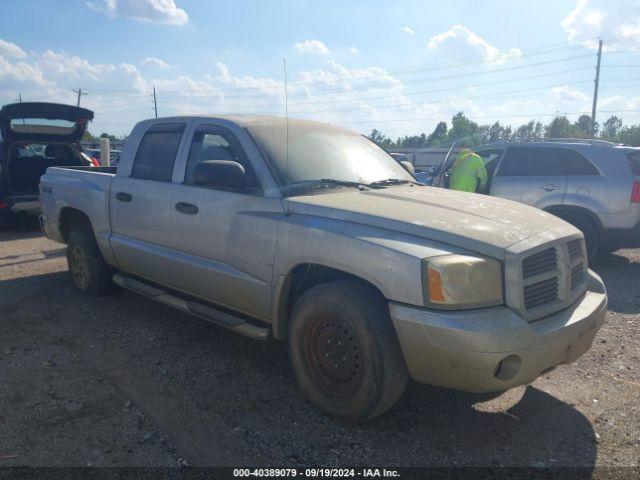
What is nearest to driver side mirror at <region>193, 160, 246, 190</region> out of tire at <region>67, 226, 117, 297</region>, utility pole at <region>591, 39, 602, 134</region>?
tire at <region>67, 226, 117, 297</region>

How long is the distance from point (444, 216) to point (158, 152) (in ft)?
9.20

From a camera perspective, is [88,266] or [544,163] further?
[544,163]

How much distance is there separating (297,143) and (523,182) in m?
4.87

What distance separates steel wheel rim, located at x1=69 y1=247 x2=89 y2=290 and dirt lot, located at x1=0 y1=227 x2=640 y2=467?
2.89 feet

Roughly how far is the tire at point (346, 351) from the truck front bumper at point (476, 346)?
12cm

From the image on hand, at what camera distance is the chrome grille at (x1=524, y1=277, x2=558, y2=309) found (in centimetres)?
300

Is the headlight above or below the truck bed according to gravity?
below

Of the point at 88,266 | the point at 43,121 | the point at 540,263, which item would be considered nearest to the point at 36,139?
the point at 43,121

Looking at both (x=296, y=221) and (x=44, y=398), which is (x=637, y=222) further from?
(x=44, y=398)

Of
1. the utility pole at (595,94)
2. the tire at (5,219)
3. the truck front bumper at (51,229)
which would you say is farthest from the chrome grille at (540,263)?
the utility pole at (595,94)

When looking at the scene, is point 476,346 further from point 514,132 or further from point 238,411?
point 514,132

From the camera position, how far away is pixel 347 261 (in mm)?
3131

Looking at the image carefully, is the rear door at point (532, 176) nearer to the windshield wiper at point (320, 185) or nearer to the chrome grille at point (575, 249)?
the chrome grille at point (575, 249)

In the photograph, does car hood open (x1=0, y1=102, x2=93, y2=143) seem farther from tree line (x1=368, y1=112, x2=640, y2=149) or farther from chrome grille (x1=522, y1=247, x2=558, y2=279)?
tree line (x1=368, y1=112, x2=640, y2=149)
